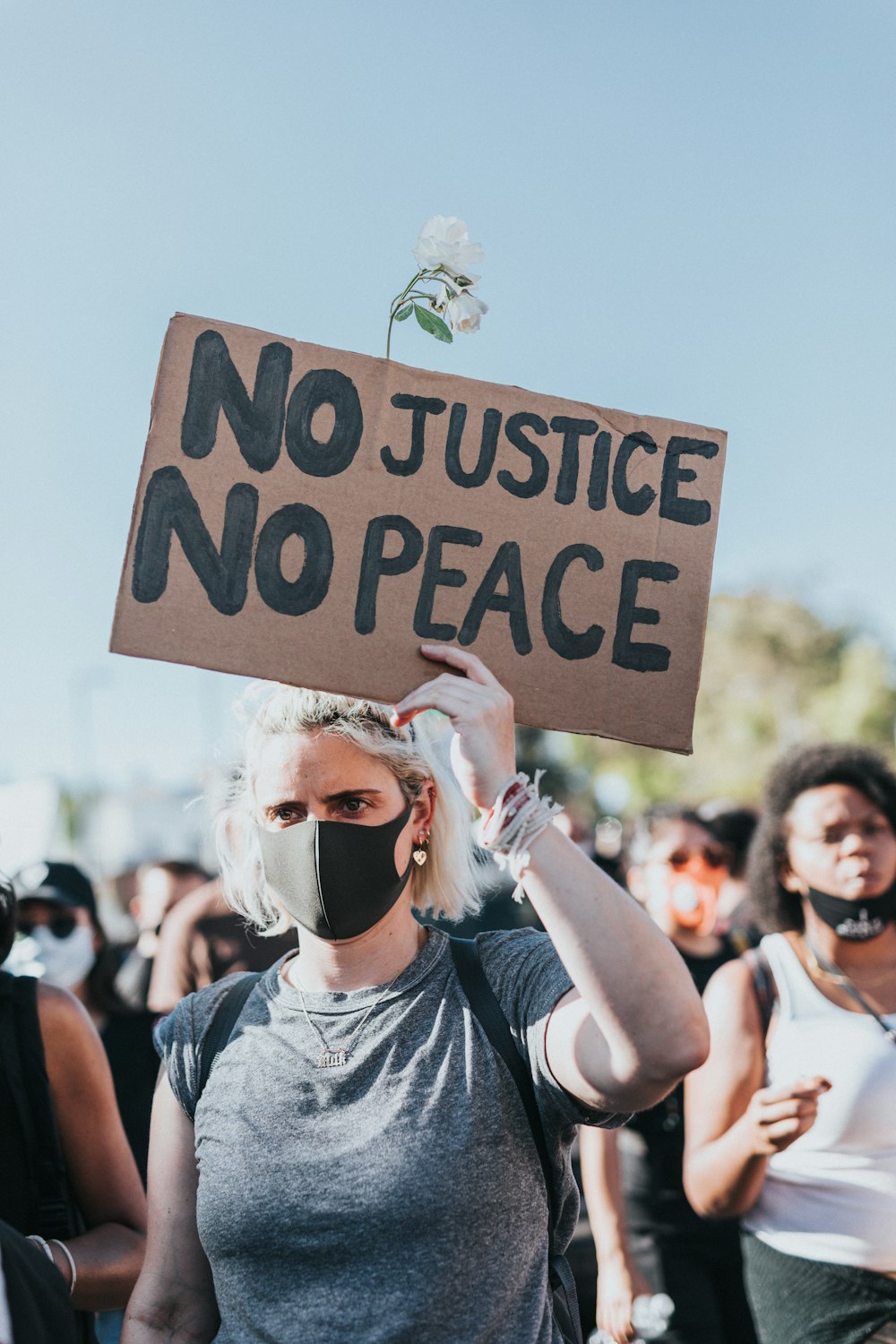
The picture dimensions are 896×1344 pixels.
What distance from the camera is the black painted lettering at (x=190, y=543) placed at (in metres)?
2.24

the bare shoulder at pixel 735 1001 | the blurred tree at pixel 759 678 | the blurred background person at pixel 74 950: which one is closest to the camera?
the bare shoulder at pixel 735 1001

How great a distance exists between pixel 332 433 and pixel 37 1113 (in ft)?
5.15

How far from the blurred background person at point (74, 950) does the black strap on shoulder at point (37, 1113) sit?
6.61 ft

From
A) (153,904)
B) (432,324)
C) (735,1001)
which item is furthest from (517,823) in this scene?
(153,904)

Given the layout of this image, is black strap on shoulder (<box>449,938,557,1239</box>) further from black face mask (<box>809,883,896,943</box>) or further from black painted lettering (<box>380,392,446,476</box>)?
black face mask (<box>809,883,896,943</box>)

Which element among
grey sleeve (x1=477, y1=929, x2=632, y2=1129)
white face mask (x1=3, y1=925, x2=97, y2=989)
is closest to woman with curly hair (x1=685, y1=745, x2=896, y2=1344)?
grey sleeve (x1=477, y1=929, x2=632, y2=1129)

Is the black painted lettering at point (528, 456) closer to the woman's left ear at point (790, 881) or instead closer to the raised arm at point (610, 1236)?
the woman's left ear at point (790, 881)

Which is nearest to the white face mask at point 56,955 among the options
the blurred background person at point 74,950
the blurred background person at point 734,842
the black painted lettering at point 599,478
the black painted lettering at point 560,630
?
the blurred background person at point 74,950

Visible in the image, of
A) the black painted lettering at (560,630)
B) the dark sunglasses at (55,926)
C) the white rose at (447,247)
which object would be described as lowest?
the dark sunglasses at (55,926)

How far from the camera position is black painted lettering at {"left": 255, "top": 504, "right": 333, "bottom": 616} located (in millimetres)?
2270

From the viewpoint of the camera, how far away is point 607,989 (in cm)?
192

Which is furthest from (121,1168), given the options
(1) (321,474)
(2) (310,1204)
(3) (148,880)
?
(3) (148,880)

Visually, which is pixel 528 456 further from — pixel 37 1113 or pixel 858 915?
pixel 858 915

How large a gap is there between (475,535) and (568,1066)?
93 centimetres
